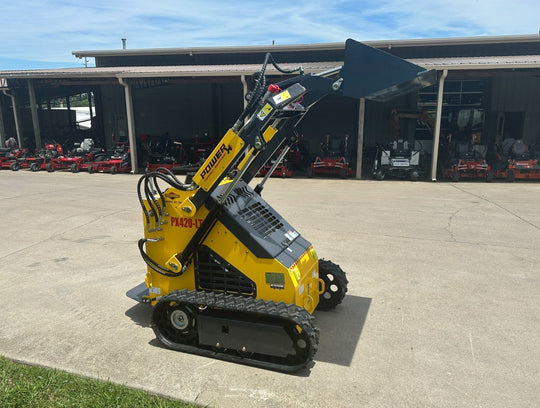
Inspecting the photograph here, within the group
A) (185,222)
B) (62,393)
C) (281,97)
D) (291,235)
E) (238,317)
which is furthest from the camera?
(291,235)

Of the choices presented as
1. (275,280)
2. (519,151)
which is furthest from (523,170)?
(275,280)

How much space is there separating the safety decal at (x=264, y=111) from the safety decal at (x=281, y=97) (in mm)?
80

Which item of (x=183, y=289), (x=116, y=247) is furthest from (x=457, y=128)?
(x=183, y=289)

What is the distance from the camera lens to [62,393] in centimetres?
334

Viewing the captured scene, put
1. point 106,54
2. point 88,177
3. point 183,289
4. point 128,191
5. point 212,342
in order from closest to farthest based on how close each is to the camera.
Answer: point 212,342
point 183,289
point 128,191
point 88,177
point 106,54

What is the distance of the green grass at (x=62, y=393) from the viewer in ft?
10.5

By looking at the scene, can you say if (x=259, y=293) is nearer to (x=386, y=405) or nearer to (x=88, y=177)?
(x=386, y=405)

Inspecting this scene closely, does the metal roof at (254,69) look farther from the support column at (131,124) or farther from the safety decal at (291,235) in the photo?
the safety decal at (291,235)

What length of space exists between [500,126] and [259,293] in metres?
21.4

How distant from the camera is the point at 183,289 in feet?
14.1

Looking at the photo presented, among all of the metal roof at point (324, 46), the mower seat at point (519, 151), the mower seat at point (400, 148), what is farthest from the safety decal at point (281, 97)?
the metal roof at point (324, 46)

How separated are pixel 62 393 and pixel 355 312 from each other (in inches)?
123

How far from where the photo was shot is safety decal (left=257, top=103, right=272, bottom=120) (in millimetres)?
3676

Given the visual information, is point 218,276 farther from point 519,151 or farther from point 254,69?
point 519,151
